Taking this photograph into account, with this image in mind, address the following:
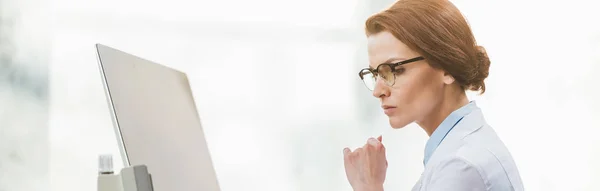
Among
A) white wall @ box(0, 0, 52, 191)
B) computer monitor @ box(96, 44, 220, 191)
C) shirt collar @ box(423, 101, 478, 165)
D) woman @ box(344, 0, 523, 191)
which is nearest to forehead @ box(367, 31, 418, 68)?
woman @ box(344, 0, 523, 191)

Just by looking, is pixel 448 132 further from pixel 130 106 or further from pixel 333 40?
pixel 333 40

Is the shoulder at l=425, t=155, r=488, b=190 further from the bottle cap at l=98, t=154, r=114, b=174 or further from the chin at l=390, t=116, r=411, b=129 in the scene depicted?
the bottle cap at l=98, t=154, r=114, b=174

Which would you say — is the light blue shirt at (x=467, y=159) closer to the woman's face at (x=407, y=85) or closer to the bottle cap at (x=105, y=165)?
the woman's face at (x=407, y=85)

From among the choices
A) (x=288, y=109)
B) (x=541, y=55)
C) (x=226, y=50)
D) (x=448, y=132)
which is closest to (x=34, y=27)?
(x=226, y=50)

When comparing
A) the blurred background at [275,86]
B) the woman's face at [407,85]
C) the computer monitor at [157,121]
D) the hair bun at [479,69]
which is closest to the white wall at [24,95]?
the blurred background at [275,86]

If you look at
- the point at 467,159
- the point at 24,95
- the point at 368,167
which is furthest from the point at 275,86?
the point at 467,159

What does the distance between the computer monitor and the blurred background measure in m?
0.59

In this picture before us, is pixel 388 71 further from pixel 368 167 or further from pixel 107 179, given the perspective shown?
pixel 107 179

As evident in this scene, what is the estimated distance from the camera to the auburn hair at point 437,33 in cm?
106

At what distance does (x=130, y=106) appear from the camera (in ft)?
3.11

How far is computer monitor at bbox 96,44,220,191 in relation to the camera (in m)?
0.90

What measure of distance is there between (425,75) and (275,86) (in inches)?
39.3

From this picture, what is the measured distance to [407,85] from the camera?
108cm

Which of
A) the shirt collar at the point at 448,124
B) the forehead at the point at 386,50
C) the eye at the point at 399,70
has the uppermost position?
the forehead at the point at 386,50
